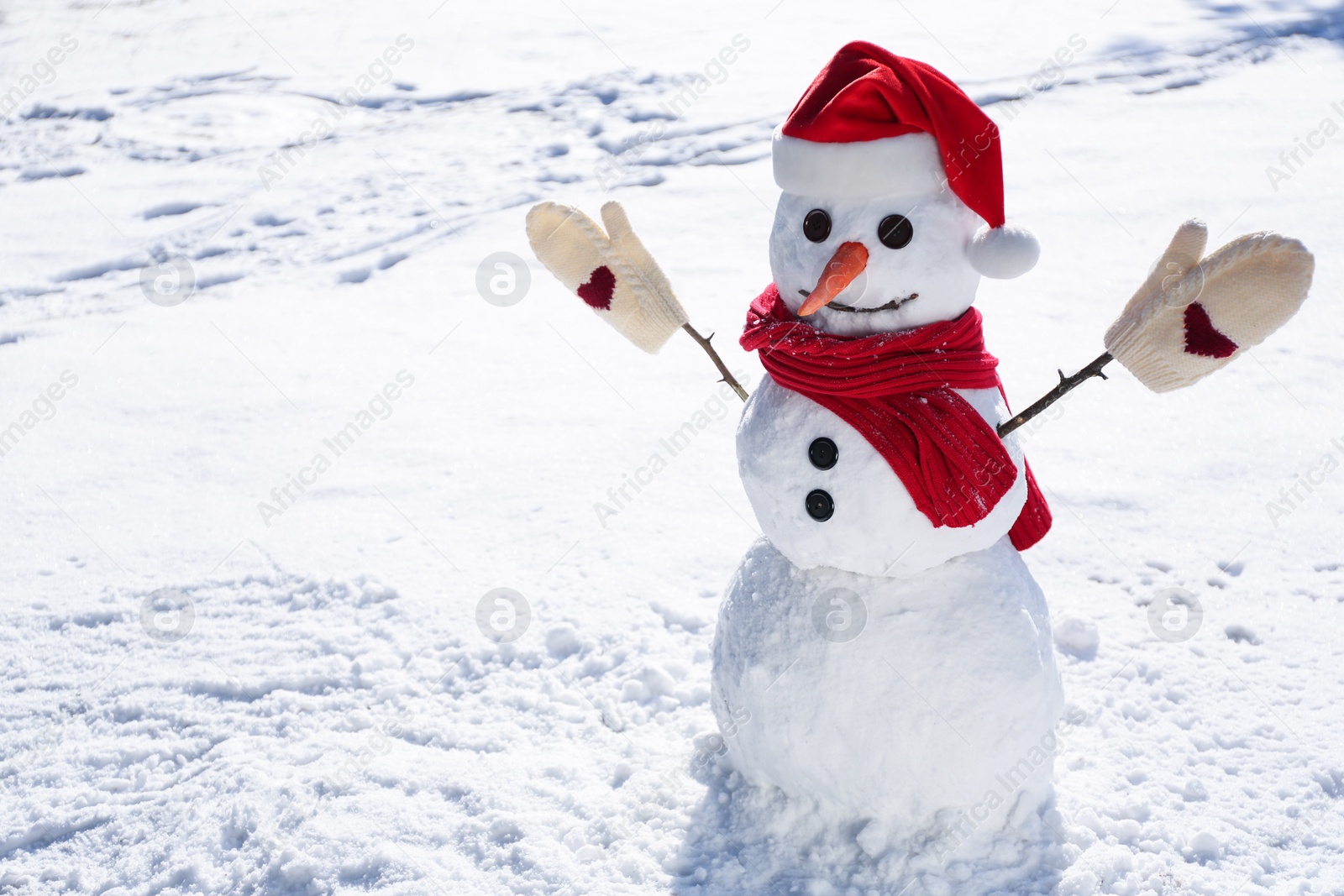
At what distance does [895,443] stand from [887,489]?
8cm

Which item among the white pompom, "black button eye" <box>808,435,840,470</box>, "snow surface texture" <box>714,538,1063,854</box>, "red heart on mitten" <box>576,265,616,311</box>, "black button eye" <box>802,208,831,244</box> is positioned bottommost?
"snow surface texture" <box>714,538,1063,854</box>

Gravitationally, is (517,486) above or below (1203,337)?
above

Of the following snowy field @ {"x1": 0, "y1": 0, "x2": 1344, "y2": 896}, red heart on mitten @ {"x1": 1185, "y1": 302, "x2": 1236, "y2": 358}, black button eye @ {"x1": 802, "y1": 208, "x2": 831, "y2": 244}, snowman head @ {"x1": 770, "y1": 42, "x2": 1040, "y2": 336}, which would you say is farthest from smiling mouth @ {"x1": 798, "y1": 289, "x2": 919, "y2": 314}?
snowy field @ {"x1": 0, "y1": 0, "x2": 1344, "y2": 896}

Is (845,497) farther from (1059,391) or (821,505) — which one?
(1059,391)

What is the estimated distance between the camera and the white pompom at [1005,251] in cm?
178

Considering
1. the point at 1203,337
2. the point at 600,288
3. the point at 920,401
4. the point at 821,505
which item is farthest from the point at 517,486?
the point at 1203,337

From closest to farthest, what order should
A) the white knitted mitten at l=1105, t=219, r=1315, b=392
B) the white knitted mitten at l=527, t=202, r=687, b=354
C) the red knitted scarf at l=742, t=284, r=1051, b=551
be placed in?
the white knitted mitten at l=1105, t=219, r=1315, b=392 < the red knitted scarf at l=742, t=284, r=1051, b=551 < the white knitted mitten at l=527, t=202, r=687, b=354

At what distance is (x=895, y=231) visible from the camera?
1800mm

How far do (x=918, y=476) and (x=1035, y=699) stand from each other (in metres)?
0.53

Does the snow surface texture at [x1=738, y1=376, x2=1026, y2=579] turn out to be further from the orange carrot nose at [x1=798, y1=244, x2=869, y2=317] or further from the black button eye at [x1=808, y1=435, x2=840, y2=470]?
the orange carrot nose at [x1=798, y1=244, x2=869, y2=317]

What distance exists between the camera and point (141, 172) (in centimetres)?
577

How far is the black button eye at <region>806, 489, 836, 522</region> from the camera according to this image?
1.90 m

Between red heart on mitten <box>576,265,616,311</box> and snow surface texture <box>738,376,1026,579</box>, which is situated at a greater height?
red heart on mitten <box>576,265,616,311</box>

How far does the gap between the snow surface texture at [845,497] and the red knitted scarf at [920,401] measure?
0.03 metres
